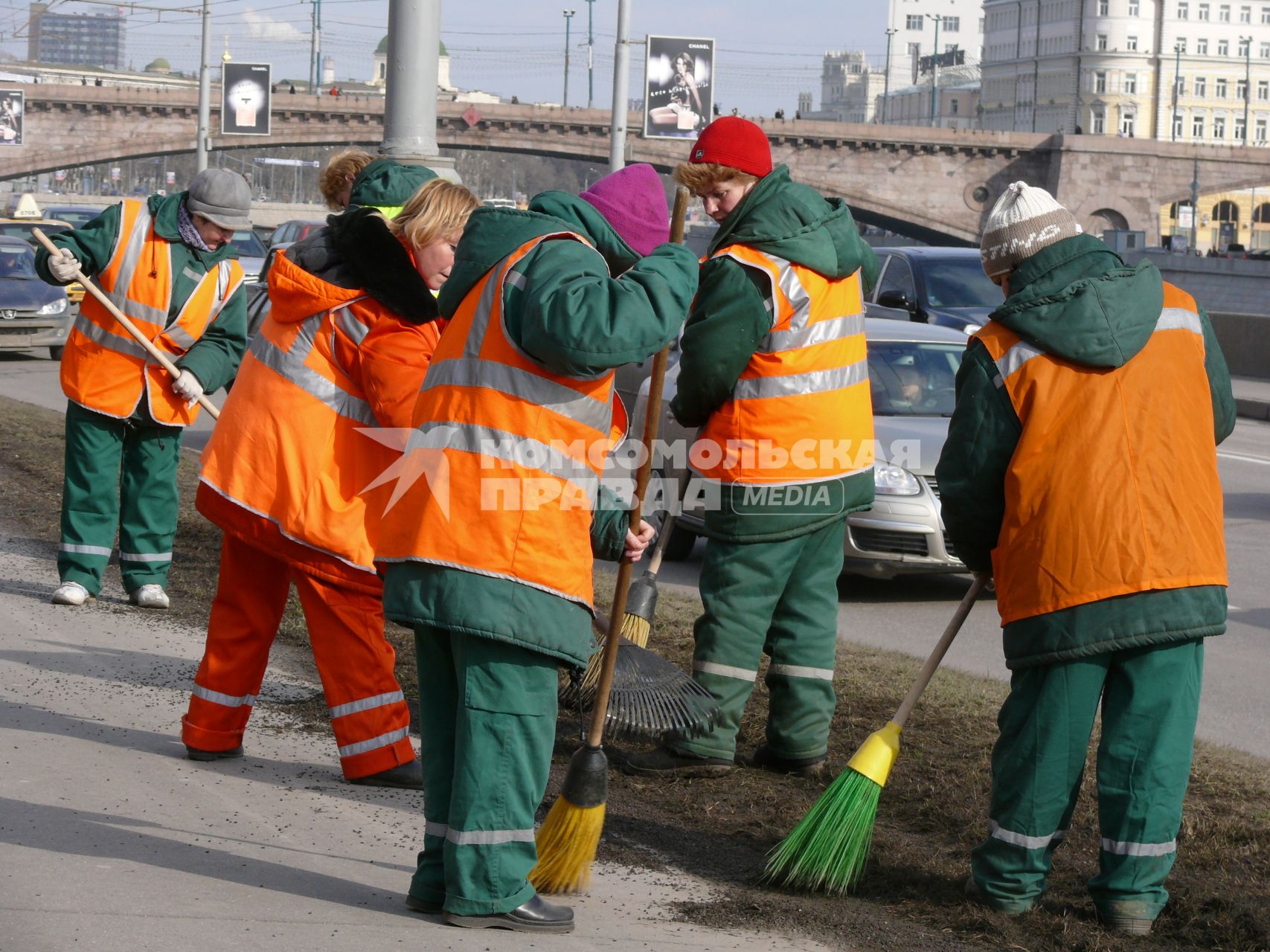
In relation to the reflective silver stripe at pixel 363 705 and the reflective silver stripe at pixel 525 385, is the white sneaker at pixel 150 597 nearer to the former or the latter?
the reflective silver stripe at pixel 363 705

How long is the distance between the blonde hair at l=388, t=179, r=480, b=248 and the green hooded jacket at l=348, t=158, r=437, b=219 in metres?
0.68

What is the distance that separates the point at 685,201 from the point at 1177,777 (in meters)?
1.89

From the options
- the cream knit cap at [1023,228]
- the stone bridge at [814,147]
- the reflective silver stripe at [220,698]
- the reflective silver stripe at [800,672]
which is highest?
the stone bridge at [814,147]

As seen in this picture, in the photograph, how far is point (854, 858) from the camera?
14.2 feet

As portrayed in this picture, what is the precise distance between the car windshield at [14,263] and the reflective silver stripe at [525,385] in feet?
71.6

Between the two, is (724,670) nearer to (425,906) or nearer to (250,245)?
(425,906)

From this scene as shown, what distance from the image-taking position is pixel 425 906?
400cm

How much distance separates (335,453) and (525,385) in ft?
4.62

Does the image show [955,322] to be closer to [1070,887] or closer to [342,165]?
[342,165]

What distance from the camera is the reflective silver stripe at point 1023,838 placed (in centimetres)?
406

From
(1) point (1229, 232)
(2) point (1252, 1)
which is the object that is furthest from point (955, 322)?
(2) point (1252, 1)

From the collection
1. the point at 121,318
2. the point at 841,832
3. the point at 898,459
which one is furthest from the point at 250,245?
the point at 841,832

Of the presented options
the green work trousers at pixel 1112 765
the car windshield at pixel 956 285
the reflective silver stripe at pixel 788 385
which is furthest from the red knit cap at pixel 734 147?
the car windshield at pixel 956 285

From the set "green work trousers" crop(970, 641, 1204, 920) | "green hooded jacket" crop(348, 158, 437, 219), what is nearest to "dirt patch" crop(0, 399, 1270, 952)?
"green work trousers" crop(970, 641, 1204, 920)
